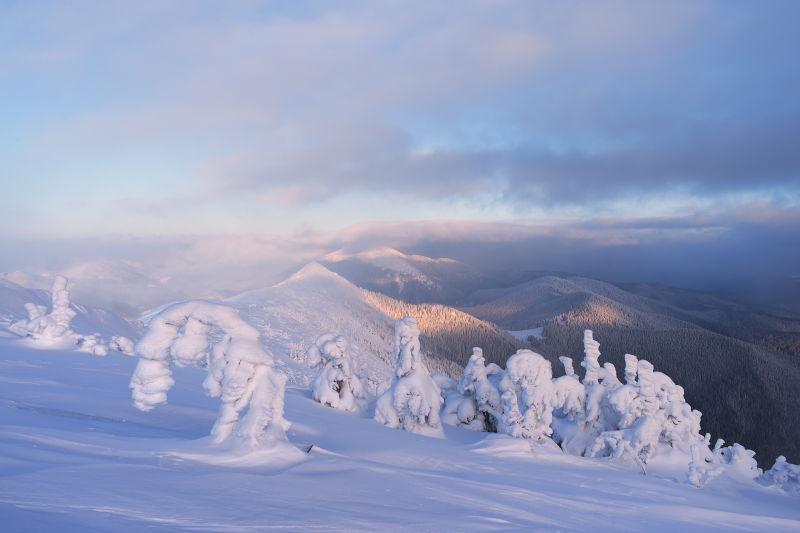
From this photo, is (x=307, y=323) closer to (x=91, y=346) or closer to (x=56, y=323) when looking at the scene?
(x=91, y=346)

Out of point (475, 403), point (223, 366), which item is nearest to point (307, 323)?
point (475, 403)

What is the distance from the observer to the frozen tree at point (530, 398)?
23.9 m

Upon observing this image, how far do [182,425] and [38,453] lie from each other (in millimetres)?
6555

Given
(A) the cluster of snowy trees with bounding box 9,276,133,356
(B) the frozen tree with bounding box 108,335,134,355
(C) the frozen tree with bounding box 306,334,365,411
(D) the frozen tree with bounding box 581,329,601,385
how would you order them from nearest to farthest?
(D) the frozen tree with bounding box 581,329,601,385 < (A) the cluster of snowy trees with bounding box 9,276,133,356 < (C) the frozen tree with bounding box 306,334,365,411 < (B) the frozen tree with bounding box 108,335,134,355

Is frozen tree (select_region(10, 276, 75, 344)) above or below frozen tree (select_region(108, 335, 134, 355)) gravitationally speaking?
above

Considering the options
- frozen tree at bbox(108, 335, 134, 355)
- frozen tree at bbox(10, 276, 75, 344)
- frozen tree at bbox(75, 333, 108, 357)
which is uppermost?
frozen tree at bbox(10, 276, 75, 344)

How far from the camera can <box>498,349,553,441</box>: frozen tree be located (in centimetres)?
2388

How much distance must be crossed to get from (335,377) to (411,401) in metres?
7.66

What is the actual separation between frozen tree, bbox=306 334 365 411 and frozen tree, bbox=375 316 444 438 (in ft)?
17.4

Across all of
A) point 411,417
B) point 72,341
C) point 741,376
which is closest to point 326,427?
point 411,417

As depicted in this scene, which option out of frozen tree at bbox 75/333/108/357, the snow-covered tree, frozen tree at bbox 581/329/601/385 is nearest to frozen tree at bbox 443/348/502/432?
the snow-covered tree

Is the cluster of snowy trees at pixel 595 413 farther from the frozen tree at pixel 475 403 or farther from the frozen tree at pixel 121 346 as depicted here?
the frozen tree at pixel 121 346

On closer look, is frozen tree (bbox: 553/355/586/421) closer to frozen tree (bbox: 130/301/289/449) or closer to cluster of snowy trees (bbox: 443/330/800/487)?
cluster of snowy trees (bbox: 443/330/800/487)

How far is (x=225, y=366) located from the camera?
11156mm
